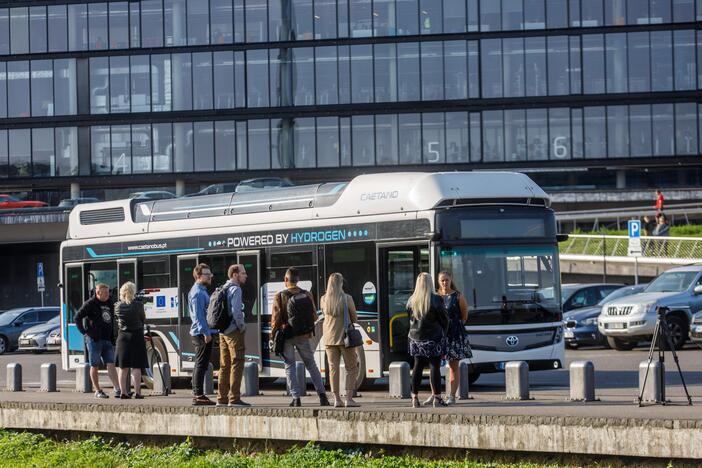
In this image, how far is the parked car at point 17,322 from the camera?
142ft

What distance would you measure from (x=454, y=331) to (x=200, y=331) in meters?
3.10

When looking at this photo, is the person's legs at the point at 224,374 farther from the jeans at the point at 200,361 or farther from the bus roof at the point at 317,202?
the bus roof at the point at 317,202

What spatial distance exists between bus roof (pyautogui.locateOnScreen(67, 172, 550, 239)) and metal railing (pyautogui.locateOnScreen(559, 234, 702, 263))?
25049 mm

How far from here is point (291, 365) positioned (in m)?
15.8

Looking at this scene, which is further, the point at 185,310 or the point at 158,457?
the point at 185,310

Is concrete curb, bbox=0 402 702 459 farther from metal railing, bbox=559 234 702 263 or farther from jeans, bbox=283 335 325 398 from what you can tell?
metal railing, bbox=559 234 702 263

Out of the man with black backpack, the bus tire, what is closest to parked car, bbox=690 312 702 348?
the bus tire

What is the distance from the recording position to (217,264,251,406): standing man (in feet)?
52.4

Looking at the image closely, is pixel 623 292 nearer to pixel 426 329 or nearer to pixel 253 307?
pixel 253 307

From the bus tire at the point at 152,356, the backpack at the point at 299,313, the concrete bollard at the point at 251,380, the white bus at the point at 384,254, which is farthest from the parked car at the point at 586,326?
the backpack at the point at 299,313

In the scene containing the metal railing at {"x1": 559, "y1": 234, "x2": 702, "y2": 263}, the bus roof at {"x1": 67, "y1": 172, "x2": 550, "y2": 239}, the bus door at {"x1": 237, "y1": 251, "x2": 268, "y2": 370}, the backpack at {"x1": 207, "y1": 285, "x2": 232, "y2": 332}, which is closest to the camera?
the backpack at {"x1": 207, "y1": 285, "x2": 232, "y2": 332}

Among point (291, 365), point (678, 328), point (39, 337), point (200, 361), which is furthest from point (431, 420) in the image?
point (39, 337)

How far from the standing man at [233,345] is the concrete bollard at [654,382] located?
15.3 ft

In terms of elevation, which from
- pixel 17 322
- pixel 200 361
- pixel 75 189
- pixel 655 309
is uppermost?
pixel 75 189
